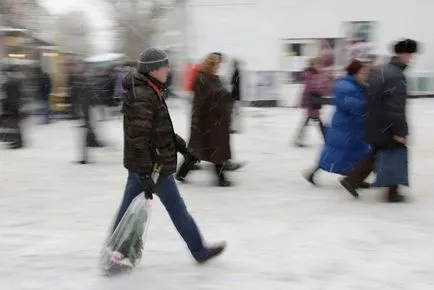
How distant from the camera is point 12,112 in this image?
11844mm

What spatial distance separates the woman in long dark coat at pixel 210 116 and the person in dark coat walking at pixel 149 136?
2779 millimetres

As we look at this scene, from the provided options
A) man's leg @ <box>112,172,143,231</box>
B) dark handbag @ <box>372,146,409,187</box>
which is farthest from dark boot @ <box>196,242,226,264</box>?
dark handbag @ <box>372,146,409,187</box>

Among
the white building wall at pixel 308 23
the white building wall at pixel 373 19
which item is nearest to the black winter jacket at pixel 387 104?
the white building wall at pixel 308 23

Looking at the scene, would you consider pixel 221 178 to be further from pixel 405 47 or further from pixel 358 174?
pixel 405 47

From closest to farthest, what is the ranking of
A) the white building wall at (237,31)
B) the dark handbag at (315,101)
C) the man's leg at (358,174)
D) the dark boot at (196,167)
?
the man's leg at (358,174) → the dark boot at (196,167) → the dark handbag at (315,101) → the white building wall at (237,31)

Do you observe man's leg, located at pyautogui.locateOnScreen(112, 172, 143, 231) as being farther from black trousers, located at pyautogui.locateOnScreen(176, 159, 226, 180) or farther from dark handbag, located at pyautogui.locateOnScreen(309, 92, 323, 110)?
dark handbag, located at pyautogui.locateOnScreen(309, 92, 323, 110)

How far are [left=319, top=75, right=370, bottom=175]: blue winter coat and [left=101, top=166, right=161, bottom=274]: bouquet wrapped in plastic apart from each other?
10.7 feet

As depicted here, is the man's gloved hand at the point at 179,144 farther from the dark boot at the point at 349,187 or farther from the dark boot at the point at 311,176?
the dark boot at the point at 311,176

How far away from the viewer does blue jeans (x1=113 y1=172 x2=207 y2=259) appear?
4.81 meters

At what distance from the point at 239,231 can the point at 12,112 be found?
22.9ft

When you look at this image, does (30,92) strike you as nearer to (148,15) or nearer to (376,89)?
(148,15)

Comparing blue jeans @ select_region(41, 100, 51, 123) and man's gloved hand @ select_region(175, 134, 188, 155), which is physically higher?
man's gloved hand @ select_region(175, 134, 188, 155)

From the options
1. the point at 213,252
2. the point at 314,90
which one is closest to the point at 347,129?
the point at 213,252

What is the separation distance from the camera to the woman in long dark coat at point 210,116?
25.1 feet
